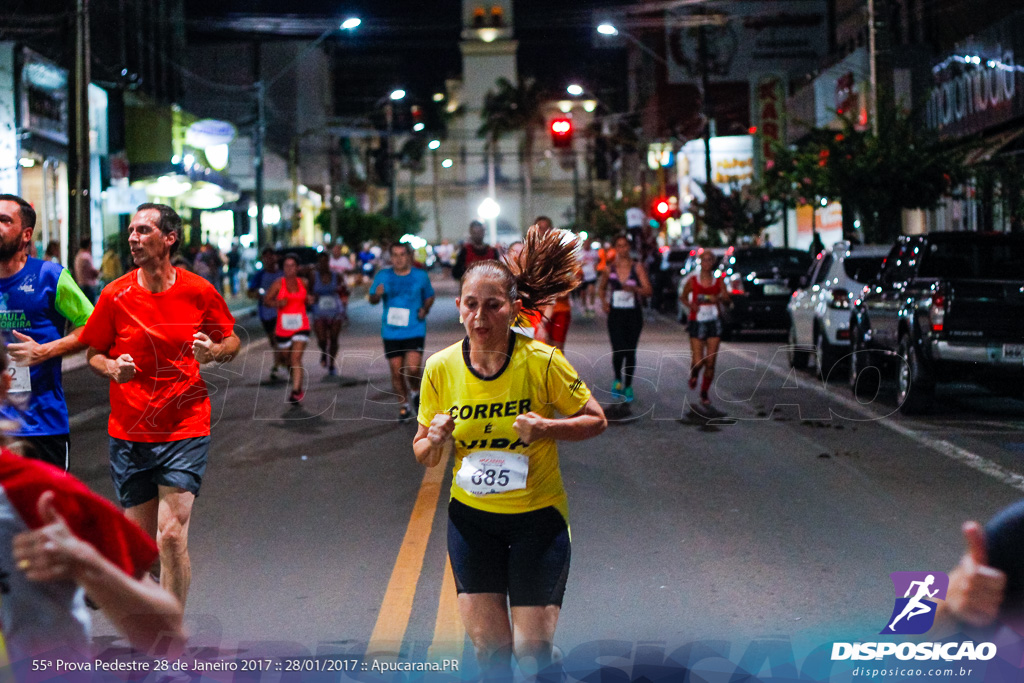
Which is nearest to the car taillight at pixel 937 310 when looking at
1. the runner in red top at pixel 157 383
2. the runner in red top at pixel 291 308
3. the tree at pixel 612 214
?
the runner in red top at pixel 291 308

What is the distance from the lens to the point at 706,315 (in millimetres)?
14461

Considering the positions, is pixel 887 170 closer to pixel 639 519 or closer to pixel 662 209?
pixel 639 519

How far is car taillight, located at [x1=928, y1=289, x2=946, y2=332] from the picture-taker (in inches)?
506

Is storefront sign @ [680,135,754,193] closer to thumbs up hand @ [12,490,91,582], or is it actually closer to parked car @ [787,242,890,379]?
parked car @ [787,242,890,379]

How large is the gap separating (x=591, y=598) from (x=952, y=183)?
20.4m

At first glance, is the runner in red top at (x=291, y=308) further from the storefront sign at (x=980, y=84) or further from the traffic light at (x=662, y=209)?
the traffic light at (x=662, y=209)

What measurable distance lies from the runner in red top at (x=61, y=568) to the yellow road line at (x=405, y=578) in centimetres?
312

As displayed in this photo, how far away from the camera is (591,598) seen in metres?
6.44

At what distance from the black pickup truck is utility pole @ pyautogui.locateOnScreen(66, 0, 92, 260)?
570 inches

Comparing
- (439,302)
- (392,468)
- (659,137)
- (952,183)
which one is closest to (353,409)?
(392,468)

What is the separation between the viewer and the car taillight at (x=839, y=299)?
56.1 ft

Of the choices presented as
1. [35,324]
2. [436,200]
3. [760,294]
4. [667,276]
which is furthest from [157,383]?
[436,200]

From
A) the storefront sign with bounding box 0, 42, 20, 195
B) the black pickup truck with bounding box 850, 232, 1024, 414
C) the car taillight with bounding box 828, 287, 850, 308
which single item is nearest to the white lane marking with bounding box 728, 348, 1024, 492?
the black pickup truck with bounding box 850, 232, 1024, 414

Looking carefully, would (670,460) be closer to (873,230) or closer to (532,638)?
(532,638)
